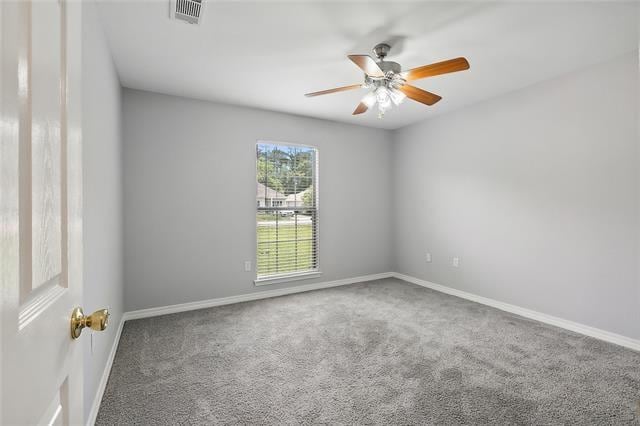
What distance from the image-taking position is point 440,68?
6.79ft

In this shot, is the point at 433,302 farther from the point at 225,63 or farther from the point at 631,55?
the point at 225,63

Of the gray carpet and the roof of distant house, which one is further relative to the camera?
the roof of distant house

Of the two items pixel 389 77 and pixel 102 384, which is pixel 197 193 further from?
pixel 389 77

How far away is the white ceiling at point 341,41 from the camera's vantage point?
6.73 ft

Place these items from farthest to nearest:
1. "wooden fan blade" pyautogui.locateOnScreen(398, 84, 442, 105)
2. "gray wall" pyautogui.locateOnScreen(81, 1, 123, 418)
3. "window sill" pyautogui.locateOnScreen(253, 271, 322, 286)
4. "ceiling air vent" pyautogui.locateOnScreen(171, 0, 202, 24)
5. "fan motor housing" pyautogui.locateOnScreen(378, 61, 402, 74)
A: "window sill" pyautogui.locateOnScreen(253, 271, 322, 286) → "wooden fan blade" pyautogui.locateOnScreen(398, 84, 442, 105) → "fan motor housing" pyautogui.locateOnScreen(378, 61, 402, 74) → "ceiling air vent" pyautogui.locateOnScreen(171, 0, 202, 24) → "gray wall" pyautogui.locateOnScreen(81, 1, 123, 418)

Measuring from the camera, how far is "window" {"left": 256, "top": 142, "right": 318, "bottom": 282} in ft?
13.5

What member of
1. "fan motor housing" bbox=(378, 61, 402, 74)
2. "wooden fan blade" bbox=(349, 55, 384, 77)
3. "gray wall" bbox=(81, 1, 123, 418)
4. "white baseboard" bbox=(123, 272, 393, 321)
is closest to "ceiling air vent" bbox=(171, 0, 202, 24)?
"gray wall" bbox=(81, 1, 123, 418)

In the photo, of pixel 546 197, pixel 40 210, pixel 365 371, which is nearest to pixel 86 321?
pixel 40 210

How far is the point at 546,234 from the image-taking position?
3.19m

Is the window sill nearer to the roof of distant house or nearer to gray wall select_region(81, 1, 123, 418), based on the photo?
the roof of distant house

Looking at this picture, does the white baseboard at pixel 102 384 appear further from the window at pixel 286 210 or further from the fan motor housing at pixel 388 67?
the fan motor housing at pixel 388 67

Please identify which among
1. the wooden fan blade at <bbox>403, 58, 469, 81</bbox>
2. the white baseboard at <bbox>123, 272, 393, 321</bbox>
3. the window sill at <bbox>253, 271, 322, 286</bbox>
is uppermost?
the wooden fan blade at <bbox>403, 58, 469, 81</bbox>

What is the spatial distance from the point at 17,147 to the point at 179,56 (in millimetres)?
2612

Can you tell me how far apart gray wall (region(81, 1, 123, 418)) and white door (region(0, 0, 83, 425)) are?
0.98 m
